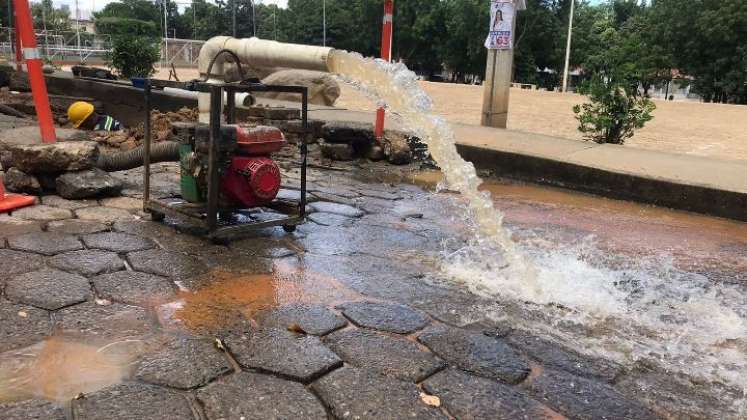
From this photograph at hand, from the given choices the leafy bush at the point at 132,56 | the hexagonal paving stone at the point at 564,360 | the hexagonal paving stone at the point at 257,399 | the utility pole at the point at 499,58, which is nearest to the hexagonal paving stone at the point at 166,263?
the hexagonal paving stone at the point at 257,399

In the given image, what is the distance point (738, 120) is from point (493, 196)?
13.0 metres

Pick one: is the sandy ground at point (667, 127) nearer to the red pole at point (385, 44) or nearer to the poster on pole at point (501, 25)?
the poster on pole at point (501, 25)

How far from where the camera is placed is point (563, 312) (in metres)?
2.86

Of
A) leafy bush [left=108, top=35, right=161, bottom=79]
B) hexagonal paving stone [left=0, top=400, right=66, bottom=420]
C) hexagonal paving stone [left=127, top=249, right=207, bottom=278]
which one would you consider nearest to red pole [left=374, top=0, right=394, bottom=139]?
hexagonal paving stone [left=127, top=249, right=207, bottom=278]

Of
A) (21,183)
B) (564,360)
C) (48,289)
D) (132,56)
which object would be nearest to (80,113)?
(21,183)

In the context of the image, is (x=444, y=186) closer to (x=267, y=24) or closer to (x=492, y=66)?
(x=492, y=66)

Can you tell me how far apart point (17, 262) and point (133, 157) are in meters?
2.51

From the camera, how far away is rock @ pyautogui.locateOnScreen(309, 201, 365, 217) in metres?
4.53

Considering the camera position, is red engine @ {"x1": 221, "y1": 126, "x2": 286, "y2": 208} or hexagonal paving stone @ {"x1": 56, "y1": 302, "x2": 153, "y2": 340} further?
red engine @ {"x1": 221, "y1": 126, "x2": 286, "y2": 208}

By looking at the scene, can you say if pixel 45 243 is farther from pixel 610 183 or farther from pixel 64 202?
pixel 610 183

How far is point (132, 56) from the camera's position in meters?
14.1

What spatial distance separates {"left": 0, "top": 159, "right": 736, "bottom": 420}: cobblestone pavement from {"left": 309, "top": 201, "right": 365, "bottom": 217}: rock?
818 millimetres

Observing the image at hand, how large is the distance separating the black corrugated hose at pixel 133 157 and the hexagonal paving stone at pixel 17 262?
2.03 m

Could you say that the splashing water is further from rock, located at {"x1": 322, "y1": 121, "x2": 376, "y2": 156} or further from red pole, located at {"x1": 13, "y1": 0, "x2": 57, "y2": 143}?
red pole, located at {"x1": 13, "y1": 0, "x2": 57, "y2": 143}
